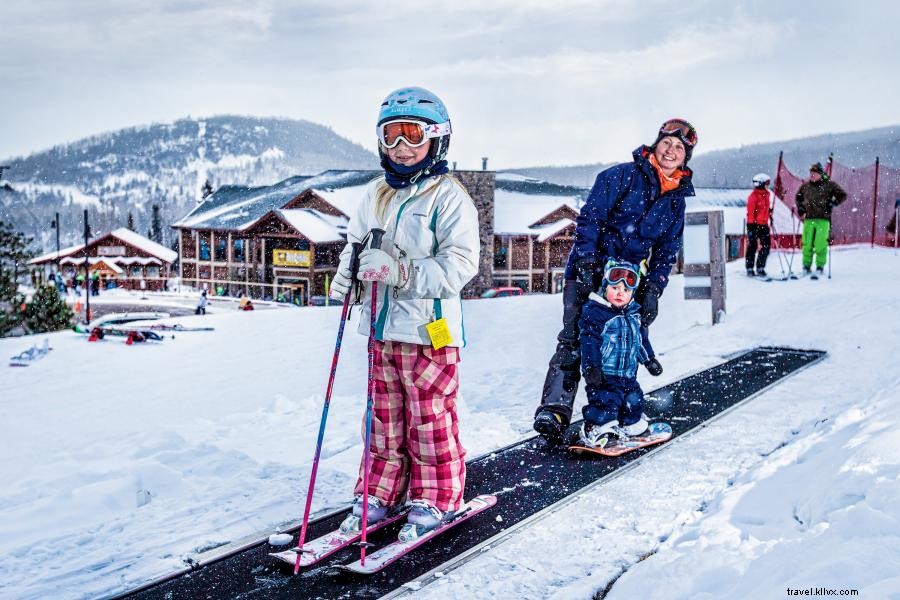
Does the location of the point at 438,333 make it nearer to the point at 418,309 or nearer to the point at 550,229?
the point at 418,309

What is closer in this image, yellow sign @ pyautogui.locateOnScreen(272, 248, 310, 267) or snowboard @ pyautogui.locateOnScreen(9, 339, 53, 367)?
snowboard @ pyautogui.locateOnScreen(9, 339, 53, 367)

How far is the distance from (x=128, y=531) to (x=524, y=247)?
49.5 ft

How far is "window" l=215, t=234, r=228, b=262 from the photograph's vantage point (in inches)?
410

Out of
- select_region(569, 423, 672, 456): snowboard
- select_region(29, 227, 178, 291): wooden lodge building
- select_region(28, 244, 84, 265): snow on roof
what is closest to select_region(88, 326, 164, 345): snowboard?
select_region(29, 227, 178, 291): wooden lodge building

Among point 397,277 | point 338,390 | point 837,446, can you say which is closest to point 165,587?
point 397,277

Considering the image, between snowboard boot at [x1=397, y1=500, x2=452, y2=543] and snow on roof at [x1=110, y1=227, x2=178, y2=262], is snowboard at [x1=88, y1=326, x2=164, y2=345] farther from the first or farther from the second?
snowboard boot at [x1=397, y1=500, x2=452, y2=543]

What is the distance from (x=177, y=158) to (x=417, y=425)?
9422mm

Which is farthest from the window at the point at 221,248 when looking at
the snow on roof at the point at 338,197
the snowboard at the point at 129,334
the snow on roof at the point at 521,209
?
the snow on roof at the point at 521,209

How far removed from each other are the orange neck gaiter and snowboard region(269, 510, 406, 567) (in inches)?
92.6

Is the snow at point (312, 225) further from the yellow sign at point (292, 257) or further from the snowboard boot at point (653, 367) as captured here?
the snowboard boot at point (653, 367)

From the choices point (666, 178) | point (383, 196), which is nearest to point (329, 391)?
point (383, 196)

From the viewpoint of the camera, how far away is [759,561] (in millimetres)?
2244

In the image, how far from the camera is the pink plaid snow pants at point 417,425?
Answer: 296 centimetres

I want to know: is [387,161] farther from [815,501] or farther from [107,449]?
[107,449]
